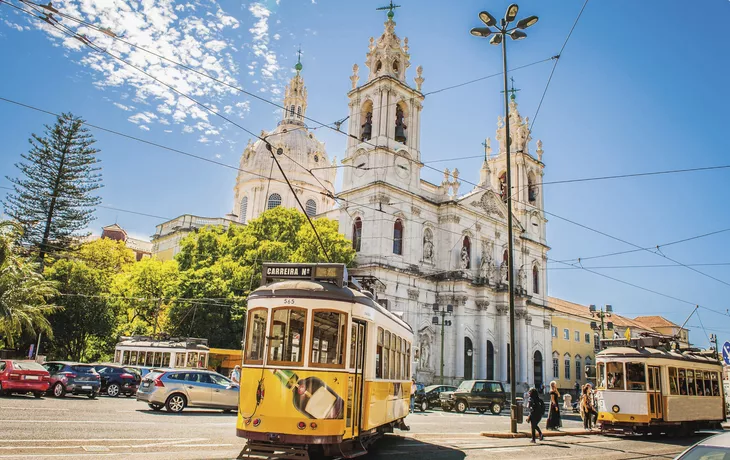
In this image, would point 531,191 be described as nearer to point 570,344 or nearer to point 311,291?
point 570,344

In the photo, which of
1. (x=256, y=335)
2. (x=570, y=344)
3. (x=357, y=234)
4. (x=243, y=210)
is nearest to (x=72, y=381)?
(x=256, y=335)

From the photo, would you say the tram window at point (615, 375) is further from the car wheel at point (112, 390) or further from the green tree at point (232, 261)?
the green tree at point (232, 261)

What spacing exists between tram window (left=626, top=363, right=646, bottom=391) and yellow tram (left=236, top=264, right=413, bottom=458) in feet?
32.9

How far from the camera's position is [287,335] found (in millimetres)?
8227

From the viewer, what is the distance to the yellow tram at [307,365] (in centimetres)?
780

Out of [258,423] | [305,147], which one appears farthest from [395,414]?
[305,147]

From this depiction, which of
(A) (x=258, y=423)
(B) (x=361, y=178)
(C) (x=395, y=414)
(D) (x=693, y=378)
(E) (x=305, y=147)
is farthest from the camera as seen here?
(E) (x=305, y=147)

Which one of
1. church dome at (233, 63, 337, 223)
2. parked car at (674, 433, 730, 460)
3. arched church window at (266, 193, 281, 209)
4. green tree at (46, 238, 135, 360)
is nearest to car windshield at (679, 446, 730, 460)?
parked car at (674, 433, 730, 460)

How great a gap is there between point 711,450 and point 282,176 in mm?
58799

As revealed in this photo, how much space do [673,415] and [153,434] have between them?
14.1 metres

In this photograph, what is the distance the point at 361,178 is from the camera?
39.2m

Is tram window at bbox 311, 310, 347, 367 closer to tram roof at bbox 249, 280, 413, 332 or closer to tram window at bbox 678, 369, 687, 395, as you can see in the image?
tram roof at bbox 249, 280, 413, 332

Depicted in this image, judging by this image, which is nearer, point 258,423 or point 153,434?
point 258,423

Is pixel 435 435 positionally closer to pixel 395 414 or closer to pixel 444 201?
pixel 395 414
